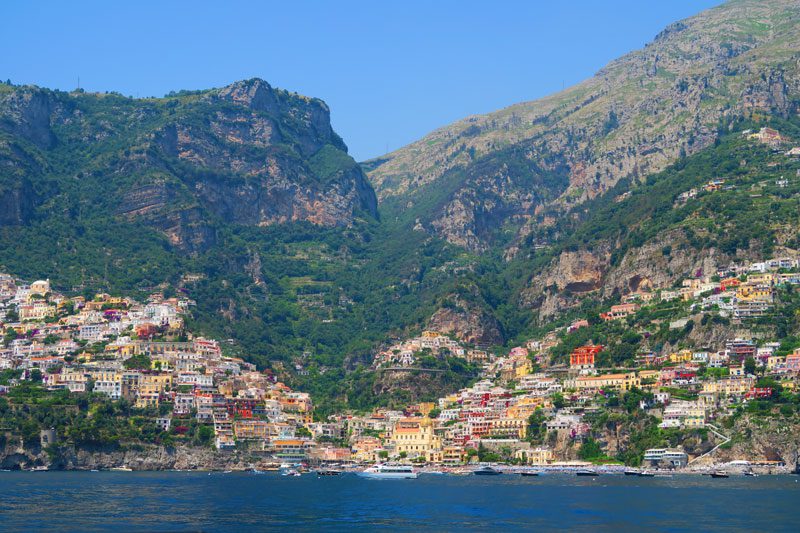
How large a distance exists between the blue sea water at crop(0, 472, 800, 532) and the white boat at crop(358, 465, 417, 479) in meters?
12.0

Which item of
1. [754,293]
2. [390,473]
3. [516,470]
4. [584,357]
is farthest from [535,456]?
[754,293]

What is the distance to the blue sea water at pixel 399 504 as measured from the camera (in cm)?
9281

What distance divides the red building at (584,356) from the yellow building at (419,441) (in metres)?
23.0

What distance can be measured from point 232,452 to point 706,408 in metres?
65.7

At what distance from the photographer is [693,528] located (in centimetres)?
9025

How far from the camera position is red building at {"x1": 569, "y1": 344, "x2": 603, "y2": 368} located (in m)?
193

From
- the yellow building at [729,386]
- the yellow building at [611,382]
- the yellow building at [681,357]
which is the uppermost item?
the yellow building at [681,357]

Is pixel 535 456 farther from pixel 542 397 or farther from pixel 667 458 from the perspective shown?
pixel 667 458

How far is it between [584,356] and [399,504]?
283 ft

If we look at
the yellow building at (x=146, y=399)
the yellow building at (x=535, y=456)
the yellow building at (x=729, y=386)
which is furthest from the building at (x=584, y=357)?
the yellow building at (x=146, y=399)

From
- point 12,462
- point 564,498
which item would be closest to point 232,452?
point 12,462

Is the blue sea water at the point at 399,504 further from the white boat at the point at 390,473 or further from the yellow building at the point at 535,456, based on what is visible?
the yellow building at the point at 535,456

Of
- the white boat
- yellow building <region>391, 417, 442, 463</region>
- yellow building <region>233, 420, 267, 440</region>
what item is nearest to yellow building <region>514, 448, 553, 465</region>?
yellow building <region>391, 417, 442, 463</region>

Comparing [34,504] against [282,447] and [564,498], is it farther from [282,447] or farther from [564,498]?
[282,447]
